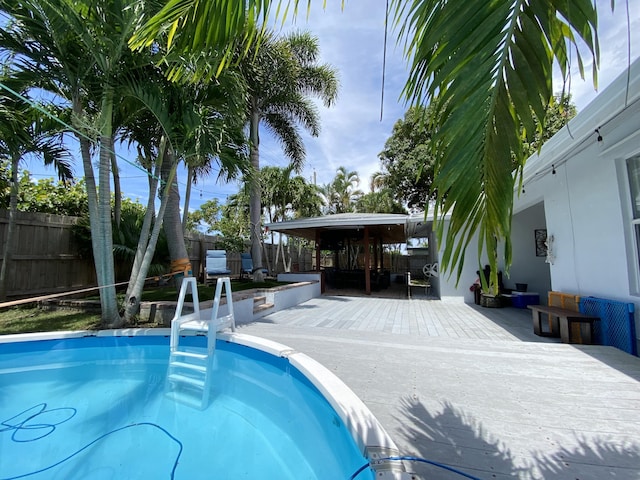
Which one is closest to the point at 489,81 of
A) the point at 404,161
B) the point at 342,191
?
the point at 404,161

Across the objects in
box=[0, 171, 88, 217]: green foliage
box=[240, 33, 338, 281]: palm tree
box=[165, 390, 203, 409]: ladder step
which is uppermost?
box=[240, 33, 338, 281]: palm tree

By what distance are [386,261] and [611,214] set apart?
1876 centimetres

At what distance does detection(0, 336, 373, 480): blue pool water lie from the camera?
246cm

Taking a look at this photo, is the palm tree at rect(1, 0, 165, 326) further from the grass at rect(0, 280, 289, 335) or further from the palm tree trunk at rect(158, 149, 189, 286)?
the palm tree trunk at rect(158, 149, 189, 286)

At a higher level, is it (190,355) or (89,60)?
(89,60)

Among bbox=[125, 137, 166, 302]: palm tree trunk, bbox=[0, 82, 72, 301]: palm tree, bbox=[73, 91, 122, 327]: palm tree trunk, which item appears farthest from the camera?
bbox=[125, 137, 166, 302]: palm tree trunk

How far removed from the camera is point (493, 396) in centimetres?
286

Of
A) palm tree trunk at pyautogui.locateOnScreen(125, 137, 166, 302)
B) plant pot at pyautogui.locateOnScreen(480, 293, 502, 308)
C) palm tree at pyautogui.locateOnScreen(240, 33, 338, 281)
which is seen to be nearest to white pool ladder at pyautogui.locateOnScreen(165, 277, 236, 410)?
palm tree trunk at pyautogui.locateOnScreen(125, 137, 166, 302)

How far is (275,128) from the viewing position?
12273mm

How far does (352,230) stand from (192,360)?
9430 millimetres

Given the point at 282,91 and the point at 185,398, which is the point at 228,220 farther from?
the point at 185,398

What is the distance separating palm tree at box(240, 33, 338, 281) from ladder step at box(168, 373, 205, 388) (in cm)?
628

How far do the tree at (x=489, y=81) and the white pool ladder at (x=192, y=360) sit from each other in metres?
3.70

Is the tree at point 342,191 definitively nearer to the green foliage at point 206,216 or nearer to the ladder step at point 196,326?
the green foliage at point 206,216
